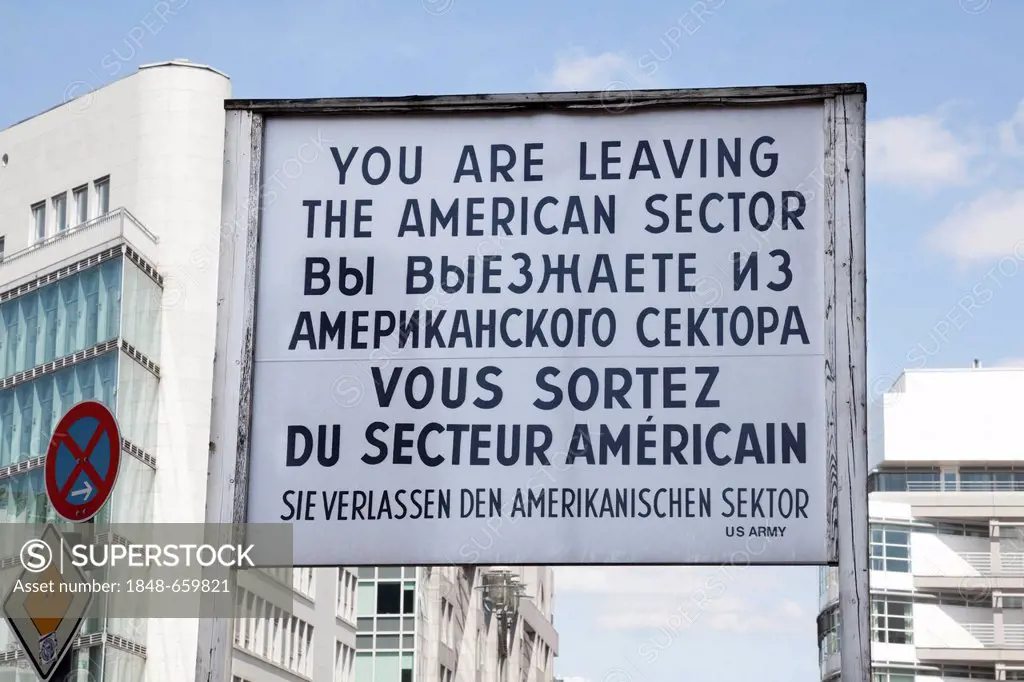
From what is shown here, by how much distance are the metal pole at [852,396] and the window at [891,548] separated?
9813 cm

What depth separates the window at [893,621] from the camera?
3994 inches

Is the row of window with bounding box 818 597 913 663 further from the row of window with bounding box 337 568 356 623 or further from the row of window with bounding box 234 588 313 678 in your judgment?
the row of window with bounding box 234 588 313 678

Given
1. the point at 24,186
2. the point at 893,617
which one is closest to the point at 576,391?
the point at 24,186

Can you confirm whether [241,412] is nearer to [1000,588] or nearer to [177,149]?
[177,149]

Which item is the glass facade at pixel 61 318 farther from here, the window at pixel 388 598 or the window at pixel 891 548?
the window at pixel 891 548

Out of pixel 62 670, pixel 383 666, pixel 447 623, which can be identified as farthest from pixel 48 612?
pixel 447 623

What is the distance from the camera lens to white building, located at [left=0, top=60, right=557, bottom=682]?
193 feet

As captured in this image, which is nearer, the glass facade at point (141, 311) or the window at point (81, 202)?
the glass facade at point (141, 311)

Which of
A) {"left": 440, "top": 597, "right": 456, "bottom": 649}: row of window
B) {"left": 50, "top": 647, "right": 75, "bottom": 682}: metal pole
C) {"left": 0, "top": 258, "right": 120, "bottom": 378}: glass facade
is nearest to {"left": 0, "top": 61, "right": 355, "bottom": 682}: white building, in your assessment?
{"left": 0, "top": 258, "right": 120, "bottom": 378}: glass facade

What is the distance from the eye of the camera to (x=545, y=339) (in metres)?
7.62

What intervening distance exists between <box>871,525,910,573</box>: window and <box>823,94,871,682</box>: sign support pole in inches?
3863

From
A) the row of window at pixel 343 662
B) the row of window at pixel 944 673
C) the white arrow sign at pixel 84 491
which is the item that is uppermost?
the row of window at pixel 944 673

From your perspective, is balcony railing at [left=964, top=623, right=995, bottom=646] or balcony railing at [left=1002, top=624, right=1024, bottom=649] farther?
balcony railing at [left=964, top=623, right=995, bottom=646]

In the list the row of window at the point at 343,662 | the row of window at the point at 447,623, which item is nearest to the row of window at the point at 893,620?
the row of window at the point at 447,623
